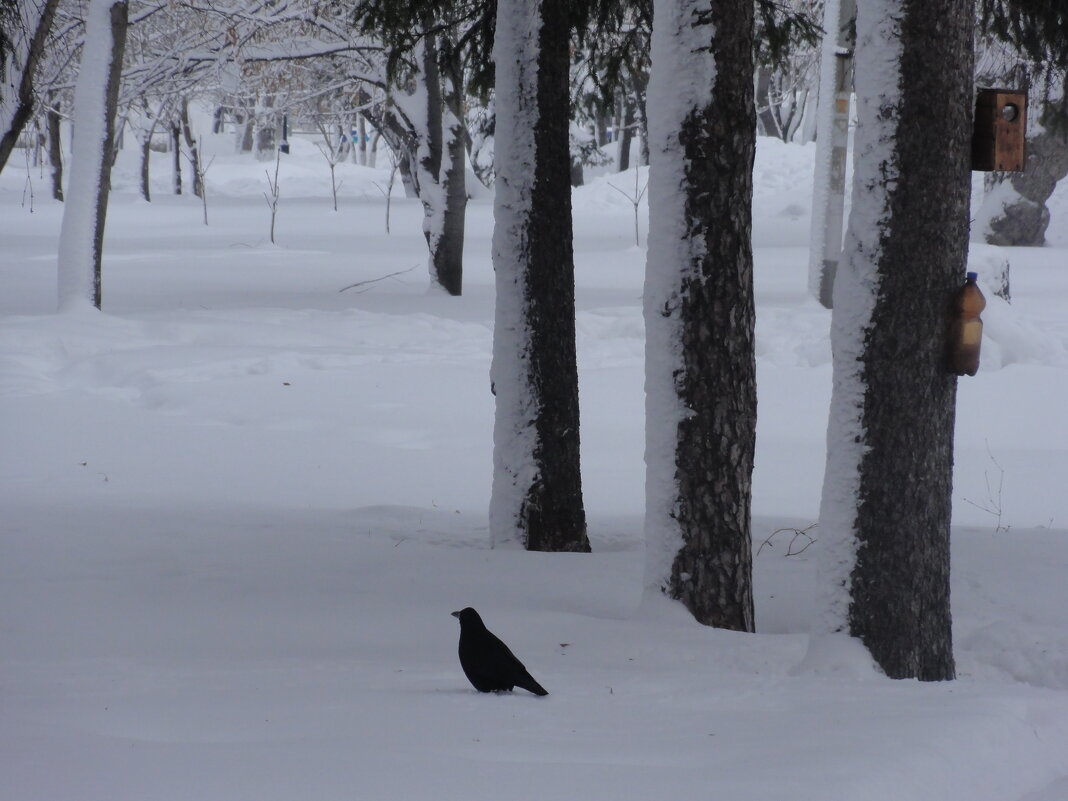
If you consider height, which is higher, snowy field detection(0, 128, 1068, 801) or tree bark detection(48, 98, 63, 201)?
tree bark detection(48, 98, 63, 201)

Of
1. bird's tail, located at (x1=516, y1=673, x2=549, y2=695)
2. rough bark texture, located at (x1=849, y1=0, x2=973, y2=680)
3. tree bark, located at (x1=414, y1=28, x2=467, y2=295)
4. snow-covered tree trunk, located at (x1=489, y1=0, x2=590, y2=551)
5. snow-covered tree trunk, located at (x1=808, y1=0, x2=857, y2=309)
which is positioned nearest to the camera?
bird's tail, located at (x1=516, y1=673, x2=549, y2=695)

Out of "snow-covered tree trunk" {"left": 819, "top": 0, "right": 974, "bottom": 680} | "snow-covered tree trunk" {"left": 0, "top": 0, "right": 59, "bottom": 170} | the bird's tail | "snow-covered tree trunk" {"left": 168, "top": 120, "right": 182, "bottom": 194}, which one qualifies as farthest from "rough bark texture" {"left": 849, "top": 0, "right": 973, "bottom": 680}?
"snow-covered tree trunk" {"left": 168, "top": 120, "right": 182, "bottom": 194}

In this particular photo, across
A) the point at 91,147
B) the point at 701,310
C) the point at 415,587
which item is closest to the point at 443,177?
the point at 91,147

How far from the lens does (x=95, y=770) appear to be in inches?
118

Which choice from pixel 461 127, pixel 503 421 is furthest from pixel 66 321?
pixel 503 421

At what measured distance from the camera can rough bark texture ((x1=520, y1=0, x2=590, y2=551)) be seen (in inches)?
253

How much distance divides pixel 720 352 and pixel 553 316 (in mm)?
1716

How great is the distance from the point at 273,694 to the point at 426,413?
22.6ft

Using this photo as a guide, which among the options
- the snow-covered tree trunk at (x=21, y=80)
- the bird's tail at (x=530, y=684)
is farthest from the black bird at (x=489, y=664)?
the snow-covered tree trunk at (x=21, y=80)

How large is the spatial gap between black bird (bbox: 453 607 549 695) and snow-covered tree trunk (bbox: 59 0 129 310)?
1048cm

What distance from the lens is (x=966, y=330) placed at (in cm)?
412

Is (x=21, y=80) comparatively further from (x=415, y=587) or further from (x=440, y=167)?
(x=440, y=167)

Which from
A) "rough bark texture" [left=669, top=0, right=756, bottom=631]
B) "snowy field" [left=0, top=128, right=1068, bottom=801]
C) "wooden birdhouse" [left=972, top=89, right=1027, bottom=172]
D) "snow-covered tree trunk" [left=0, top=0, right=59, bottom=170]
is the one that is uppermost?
"snow-covered tree trunk" [left=0, top=0, right=59, bottom=170]

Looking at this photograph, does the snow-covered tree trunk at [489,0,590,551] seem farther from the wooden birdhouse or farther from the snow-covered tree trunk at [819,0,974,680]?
the wooden birdhouse
